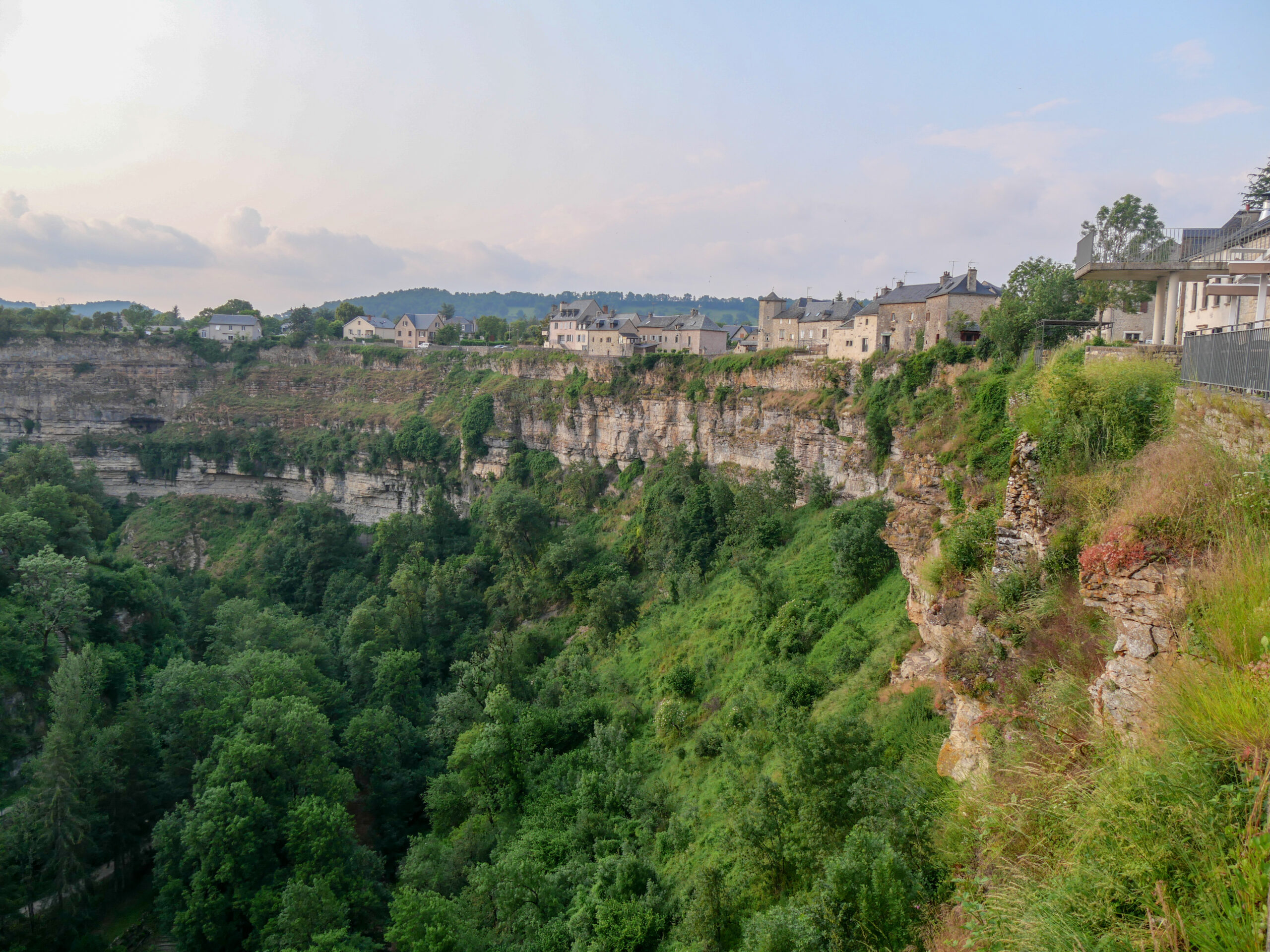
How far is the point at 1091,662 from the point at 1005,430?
9012 mm

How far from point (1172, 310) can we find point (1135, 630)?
56.5 feet

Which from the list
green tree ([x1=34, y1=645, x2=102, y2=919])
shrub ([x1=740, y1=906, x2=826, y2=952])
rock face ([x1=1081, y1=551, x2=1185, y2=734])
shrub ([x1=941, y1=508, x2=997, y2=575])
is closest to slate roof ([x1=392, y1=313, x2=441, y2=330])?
green tree ([x1=34, y1=645, x2=102, y2=919])

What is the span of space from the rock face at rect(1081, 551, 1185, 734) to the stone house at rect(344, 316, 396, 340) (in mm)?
84718

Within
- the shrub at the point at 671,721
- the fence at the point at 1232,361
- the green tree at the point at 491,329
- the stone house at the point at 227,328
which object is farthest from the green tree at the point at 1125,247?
the stone house at the point at 227,328

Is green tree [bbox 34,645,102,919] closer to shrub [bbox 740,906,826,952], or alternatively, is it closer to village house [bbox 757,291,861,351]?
shrub [bbox 740,906,826,952]

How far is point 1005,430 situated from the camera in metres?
16.0

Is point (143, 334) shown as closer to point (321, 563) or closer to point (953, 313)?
point (321, 563)

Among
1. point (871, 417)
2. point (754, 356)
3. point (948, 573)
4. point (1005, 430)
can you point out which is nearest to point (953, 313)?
point (871, 417)

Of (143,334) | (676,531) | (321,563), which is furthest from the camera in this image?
(143,334)

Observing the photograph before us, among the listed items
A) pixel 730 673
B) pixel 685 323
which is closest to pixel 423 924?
pixel 730 673

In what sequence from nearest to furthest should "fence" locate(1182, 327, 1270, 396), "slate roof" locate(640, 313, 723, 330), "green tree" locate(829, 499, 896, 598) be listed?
"fence" locate(1182, 327, 1270, 396), "green tree" locate(829, 499, 896, 598), "slate roof" locate(640, 313, 723, 330)

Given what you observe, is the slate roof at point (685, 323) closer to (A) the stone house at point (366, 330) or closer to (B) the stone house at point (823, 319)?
(B) the stone house at point (823, 319)

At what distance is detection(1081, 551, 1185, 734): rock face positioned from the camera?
668 centimetres

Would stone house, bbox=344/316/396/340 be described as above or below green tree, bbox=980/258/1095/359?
above
